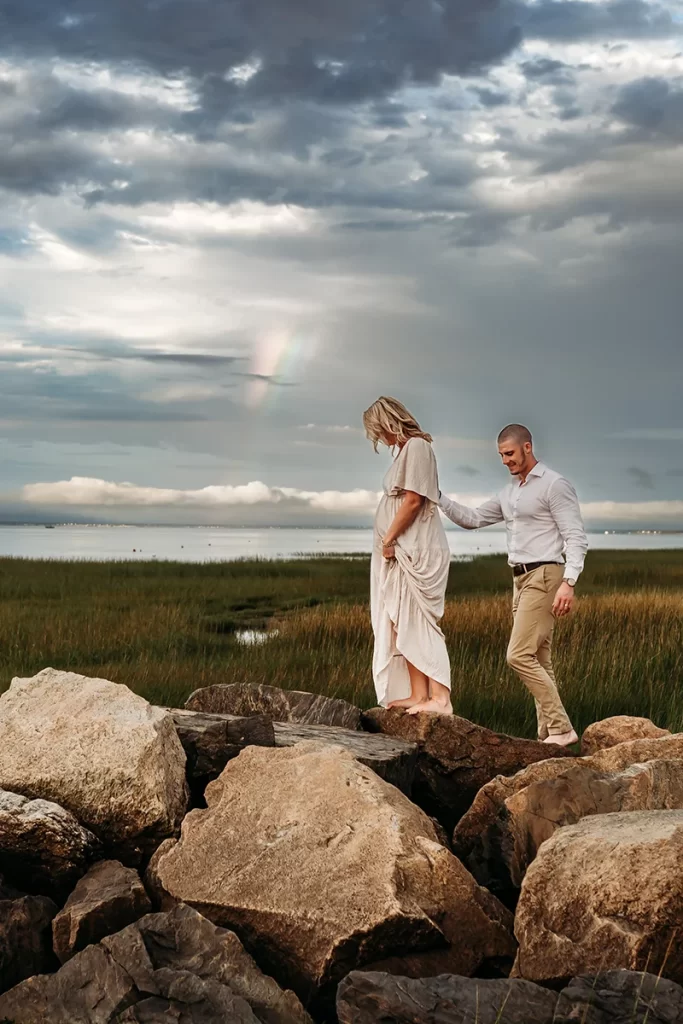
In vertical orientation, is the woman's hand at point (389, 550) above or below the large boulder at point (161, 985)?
above

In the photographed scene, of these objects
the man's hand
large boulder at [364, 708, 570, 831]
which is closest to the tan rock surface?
large boulder at [364, 708, 570, 831]

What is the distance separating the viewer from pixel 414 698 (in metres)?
8.36

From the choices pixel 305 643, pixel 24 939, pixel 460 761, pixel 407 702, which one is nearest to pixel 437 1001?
pixel 24 939

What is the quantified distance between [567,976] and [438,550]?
4.38 metres

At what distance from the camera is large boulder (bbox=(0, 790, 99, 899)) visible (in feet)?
17.3

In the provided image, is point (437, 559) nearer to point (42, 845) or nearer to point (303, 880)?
point (303, 880)

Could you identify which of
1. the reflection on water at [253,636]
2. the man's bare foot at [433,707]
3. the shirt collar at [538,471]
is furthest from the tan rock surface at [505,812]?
the reflection on water at [253,636]

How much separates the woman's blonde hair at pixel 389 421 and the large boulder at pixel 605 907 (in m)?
4.24

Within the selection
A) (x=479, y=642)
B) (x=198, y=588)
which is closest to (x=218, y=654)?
(x=479, y=642)

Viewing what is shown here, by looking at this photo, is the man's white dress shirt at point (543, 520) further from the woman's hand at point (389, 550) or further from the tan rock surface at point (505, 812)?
the tan rock surface at point (505, 812)

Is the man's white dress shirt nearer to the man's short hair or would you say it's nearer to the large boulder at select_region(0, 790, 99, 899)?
the man's short hair

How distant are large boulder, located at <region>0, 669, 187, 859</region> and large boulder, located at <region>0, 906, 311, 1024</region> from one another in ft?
3.42

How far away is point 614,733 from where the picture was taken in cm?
770

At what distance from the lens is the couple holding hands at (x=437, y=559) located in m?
7.98
